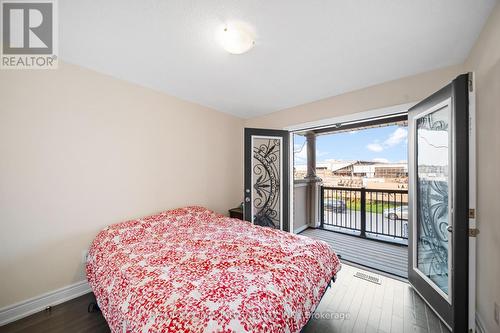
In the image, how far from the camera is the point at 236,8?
1.34m

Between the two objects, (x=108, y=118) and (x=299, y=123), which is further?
(x=299, y=123)

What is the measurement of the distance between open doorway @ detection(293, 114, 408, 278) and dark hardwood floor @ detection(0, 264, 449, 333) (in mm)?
1058

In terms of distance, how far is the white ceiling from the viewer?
4.39 ft

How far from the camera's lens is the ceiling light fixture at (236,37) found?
4.98 ft

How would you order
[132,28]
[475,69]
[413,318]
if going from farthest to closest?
[413,318]
[475,69]
[132,28]

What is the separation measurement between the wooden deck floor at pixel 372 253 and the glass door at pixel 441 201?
0.56 meters

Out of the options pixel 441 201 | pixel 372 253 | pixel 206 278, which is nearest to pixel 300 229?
pixel 372 253

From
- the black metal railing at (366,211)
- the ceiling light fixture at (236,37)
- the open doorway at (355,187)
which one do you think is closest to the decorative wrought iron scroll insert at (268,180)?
the open doorway at (355,187)

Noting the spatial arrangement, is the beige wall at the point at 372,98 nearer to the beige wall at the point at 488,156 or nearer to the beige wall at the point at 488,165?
the beige wall at the point at 488,156

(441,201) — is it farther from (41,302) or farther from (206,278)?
(41,302)

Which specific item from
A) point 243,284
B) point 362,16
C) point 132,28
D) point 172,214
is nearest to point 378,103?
point 362,16

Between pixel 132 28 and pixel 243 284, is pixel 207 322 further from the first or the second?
pixel 132 28

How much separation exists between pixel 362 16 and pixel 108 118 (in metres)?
2.77

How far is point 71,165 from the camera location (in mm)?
2012
